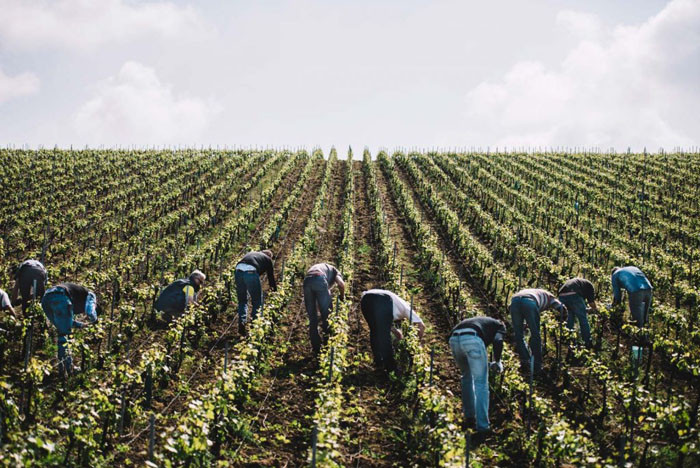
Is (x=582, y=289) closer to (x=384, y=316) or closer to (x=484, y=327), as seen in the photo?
(x=484, y=327)

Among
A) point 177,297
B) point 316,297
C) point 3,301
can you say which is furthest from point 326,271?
point 3,301

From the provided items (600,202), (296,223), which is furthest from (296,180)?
(600,202)

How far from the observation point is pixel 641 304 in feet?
30.0

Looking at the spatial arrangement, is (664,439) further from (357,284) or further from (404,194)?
(404,194)

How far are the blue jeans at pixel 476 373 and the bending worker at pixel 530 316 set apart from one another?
5.58ft

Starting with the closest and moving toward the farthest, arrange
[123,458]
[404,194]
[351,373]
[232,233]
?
[123,458], [351,373], [232,233], [404,194]

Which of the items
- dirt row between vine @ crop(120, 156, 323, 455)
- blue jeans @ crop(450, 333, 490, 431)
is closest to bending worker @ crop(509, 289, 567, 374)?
blue jeans @ crop(450, 333, 490, 431)

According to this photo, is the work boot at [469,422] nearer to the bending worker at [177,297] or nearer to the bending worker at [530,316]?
the bending worker at [530,316]

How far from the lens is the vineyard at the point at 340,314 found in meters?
5.63

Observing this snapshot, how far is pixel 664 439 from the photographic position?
598 cm

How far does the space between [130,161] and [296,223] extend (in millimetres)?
16364

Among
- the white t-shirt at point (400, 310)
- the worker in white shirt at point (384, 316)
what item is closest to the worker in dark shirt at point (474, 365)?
the worker in white shirt at point (384, 316)

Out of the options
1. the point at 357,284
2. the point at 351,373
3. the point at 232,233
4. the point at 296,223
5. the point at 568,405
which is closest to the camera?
the point at 568,405

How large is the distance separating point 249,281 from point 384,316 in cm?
273
